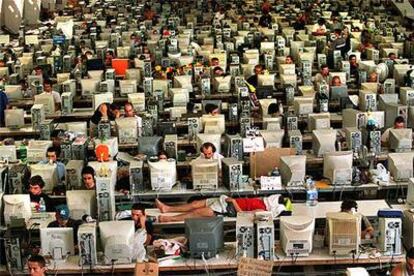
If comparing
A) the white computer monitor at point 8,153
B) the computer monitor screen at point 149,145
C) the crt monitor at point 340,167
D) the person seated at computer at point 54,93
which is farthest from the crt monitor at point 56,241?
the person seated at computer at point 54,93

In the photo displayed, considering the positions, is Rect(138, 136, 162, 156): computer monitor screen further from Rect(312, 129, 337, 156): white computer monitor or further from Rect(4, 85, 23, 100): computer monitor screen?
Rect(4, 85, 23, 100): computer monitor screen

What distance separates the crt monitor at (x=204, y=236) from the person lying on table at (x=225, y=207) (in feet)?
2.93

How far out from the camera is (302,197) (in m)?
10.1

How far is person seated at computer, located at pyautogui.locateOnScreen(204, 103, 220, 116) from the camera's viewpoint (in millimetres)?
12075

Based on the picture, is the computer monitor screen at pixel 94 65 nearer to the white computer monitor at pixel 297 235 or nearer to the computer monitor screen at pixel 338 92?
the computer monitor screen at pixel 338 92

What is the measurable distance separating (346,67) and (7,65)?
6390 millimetres

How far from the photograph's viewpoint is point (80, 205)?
8.79 meters

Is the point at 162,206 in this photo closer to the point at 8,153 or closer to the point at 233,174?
the point at 233,174

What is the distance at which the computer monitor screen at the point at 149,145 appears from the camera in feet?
35.3

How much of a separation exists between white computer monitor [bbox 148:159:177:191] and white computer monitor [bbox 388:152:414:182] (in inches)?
100

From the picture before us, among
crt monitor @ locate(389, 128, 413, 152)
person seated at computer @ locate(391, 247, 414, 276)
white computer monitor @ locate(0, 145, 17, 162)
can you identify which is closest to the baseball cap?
white computer monitor @ locate(0, 145, 17, 162)

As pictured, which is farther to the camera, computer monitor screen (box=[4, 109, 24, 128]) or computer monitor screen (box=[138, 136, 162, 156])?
computer monitor screen (box=[4, 109, 24, 128])

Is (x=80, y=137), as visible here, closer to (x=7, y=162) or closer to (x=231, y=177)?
(x=7, y=162)

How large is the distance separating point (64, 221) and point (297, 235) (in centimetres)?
231
